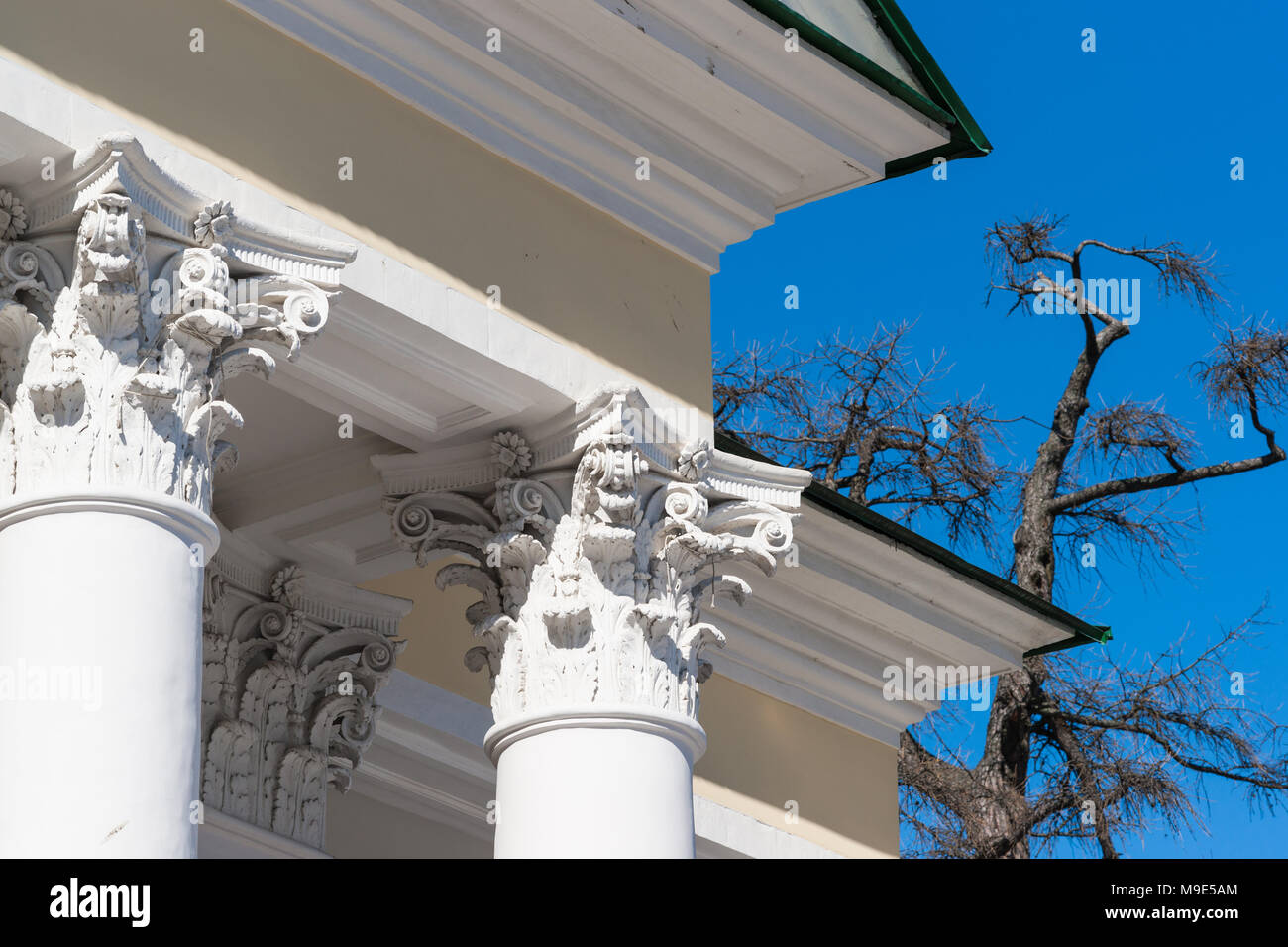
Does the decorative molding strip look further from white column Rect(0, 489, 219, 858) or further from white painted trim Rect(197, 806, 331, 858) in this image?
white painted trim Rect(197, 806, 331, 858)

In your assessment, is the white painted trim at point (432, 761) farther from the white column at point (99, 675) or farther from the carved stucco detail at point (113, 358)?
the white column at point (99, 675)

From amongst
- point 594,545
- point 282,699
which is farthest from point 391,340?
point 282,699

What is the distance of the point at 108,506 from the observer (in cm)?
790

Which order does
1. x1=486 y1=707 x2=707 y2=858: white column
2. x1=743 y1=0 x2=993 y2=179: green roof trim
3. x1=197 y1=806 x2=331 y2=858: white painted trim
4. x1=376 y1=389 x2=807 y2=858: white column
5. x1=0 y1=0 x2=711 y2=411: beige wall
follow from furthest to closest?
x1=197 y1=806 x2=331 y2=858: white painted trim < x1=743 y1=0 x2=993 y2=179: green roof trim < x1=376 y1=389 x2=807 y2=858: white column < x1=486 y1=707 x2=707 y2=858: white column < x1=0 y1=0 x2=711 y2=411: beige wall

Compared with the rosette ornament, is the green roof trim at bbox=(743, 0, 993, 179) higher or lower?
higher

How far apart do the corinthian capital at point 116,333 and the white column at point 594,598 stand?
1748 millimetres

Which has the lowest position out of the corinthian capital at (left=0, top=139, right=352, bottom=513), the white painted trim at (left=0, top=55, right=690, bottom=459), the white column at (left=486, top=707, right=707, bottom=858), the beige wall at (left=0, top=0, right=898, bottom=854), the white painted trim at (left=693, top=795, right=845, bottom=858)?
the white column at (left=486, top=707, right=707, bottom=858)

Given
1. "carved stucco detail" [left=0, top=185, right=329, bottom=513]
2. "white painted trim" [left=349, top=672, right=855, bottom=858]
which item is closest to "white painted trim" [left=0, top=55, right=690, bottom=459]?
"carved stucco detail" [left=0, top=185, right=329, bottom=513]

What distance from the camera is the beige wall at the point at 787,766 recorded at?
13.3 meters

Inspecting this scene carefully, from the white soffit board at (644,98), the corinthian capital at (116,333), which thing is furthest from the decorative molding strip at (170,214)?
the white soffit board at (644,98)

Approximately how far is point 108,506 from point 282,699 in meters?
3.66

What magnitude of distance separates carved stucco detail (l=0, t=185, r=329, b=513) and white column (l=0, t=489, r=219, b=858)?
15 cm

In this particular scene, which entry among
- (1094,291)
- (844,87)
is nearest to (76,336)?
(844,87)

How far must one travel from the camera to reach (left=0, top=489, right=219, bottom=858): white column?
7.45 metres
